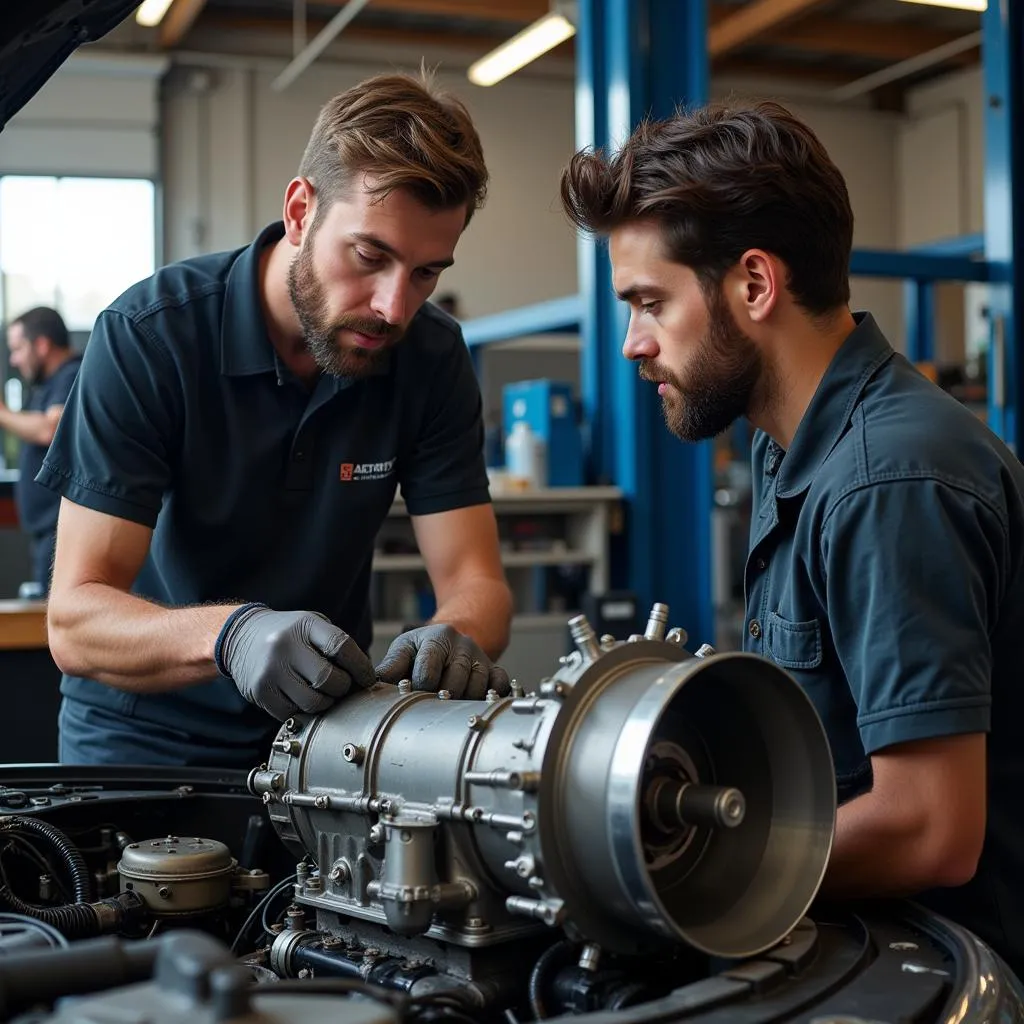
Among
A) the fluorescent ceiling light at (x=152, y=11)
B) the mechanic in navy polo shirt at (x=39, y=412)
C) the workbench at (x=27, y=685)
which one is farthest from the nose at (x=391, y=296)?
the fluorescent ceiling light at (x=152, y=11)

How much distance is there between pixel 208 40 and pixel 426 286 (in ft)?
25.9

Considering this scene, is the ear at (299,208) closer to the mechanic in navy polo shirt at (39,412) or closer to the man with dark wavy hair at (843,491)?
the man with dark wavy hair at (843,491)

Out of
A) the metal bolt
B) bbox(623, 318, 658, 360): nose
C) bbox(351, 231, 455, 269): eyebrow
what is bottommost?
the metal bolt

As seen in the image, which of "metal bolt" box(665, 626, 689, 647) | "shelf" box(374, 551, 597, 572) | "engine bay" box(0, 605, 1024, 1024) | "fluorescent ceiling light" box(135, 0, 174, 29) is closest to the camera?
"engine bay" box(0, 605, 1024, 1024)

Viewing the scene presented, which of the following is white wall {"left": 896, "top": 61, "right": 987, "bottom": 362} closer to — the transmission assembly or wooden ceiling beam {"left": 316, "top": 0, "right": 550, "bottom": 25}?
wooden ceiling beam {"left": 316, "top": 0, "right": 550, "bottom": 25}

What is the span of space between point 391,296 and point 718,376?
46 centimetres

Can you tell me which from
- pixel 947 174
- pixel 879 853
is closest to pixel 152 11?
pixel 947 174

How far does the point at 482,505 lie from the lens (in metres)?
1.94

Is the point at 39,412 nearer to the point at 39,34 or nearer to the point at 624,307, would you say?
the point at 624,307

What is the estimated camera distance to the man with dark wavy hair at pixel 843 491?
106 cm

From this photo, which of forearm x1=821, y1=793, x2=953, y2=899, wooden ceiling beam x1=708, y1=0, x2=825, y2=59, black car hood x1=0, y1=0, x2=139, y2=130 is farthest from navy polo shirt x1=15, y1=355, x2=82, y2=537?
wooden ceiling beam x1=708, y1=0, x2=825, y2=59

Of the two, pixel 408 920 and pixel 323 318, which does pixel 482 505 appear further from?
pixel 408 920

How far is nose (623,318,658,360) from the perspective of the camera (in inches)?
54.4

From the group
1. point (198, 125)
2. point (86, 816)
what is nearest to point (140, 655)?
point (86, 816)
